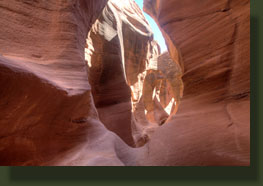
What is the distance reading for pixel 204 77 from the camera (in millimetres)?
3018

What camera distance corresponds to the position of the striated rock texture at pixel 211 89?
2.13 m

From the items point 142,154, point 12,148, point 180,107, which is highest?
point 180,107

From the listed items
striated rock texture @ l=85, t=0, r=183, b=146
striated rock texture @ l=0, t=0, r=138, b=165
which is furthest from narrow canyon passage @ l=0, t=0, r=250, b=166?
striated rock texture @ l=85, t=0, r=183, b=146

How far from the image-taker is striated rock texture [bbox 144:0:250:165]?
2135mm

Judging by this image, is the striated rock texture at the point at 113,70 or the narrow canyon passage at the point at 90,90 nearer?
the narrow canyon passage at the point at 90,90

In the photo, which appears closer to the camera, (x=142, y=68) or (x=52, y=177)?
(x=52, y=177)

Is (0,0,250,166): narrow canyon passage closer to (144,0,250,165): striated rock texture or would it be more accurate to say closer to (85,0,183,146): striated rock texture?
(144,0,250,165): striated rock texture

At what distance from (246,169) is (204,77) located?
183cm

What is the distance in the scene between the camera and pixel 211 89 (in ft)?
9.46

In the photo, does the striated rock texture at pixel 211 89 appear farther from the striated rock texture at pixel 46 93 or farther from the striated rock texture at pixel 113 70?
the striated rock texture at pixel 113 70

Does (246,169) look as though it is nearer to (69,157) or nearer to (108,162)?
(108,162)

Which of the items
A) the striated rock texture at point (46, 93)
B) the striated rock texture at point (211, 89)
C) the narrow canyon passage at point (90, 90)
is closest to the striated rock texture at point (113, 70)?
the narrow canyon passage at point (90, 90)

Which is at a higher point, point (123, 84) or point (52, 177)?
point (52, 177)

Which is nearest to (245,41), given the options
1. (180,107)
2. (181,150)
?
(180,107)
